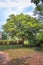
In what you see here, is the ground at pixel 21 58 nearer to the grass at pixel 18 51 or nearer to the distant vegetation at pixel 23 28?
the grass at pixel 18 51

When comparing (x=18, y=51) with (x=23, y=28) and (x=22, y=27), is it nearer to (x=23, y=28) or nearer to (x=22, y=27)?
(x=23, y=28)

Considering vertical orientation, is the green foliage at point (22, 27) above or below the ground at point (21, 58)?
above

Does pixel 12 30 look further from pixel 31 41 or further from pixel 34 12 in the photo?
pixel 34 12

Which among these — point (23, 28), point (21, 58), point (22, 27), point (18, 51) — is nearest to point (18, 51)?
point (18, 51)

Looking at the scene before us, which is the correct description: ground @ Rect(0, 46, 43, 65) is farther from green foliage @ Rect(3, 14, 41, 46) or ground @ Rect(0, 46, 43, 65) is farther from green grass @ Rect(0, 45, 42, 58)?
green foliage @ Rect(3, 14, 41, 46)

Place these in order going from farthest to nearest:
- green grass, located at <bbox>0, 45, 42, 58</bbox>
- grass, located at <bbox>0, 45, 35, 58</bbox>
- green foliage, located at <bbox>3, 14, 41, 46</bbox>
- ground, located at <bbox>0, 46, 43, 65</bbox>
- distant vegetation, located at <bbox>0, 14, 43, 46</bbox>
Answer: green foliage, located at <bbox>3, 14, 41, 46</bbox>, distant vegetation, located at <bbox>0, 14, 43, 46</bbox>, grass, located at <bbox>0, 45, 35, 58</bbox>, green grass, located at <bbox>0, 45, 42, 58</bbox>, ground, located at <bbox>0, 46, 43, 65</bbox>

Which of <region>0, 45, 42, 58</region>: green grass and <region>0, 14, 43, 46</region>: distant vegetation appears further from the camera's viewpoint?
<region>0, 14, 43, 46</region>: distant vegetation

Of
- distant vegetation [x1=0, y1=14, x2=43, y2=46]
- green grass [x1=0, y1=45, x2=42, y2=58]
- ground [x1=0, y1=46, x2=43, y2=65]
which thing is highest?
distant vegetation [x1=0, y1=14, x2=43, y2=46]

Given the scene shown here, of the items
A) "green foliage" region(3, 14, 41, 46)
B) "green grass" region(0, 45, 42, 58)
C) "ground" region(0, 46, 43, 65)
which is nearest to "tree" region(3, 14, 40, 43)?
"green foliage" region(3, 14, 41, 46)

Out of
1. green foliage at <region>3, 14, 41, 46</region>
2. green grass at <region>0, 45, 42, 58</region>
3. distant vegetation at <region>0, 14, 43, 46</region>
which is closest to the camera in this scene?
green grass at <region>0, 45, 42, 58</region>

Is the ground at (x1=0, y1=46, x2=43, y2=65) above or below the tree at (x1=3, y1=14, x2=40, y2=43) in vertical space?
below

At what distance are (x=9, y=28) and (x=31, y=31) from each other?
2.27 metres

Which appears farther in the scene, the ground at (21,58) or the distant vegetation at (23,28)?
the distant vegetation at (23,28)

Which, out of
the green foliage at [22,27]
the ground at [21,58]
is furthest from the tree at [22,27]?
Result: the ground at [21,58]
